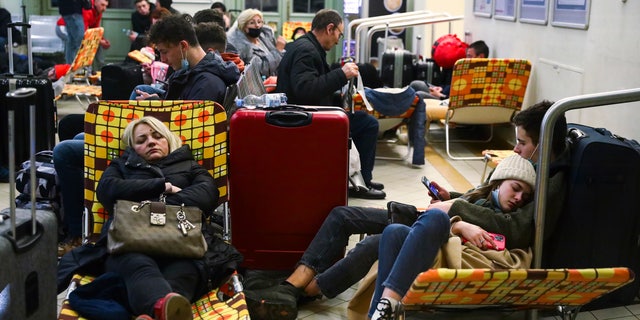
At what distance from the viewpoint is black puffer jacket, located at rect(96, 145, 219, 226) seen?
10.6 ft

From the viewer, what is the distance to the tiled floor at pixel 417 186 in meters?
3.46

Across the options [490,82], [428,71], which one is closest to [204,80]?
[490,82]

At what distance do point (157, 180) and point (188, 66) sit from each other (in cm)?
111

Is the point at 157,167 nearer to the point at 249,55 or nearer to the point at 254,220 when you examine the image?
the point at 254,220

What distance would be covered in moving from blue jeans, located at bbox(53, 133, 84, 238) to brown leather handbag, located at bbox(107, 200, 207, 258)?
Answer: 0.88 m

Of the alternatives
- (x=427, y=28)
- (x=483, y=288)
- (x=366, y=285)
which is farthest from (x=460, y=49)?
(x=483, y=288)

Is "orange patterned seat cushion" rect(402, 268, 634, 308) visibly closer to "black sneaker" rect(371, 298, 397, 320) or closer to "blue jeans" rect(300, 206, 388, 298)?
"black sneaker" rect(371, 298, 397, 320)

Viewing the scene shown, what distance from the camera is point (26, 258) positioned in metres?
2.30

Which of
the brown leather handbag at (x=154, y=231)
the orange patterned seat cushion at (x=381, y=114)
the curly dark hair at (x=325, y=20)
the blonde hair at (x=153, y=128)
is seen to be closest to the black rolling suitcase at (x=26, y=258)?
the brown leather handbag at (x=154, y=231)

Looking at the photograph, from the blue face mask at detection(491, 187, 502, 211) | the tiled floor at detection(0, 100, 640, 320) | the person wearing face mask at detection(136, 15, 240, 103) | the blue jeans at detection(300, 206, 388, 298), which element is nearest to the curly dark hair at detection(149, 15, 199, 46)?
the person wearing face mask at detection(136, 15, 240, 103)

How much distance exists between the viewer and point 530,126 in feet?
10.9

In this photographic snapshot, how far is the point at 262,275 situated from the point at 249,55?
3165mm

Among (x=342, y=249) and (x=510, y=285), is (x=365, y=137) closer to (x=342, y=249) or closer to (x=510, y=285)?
(x=342, y=249)

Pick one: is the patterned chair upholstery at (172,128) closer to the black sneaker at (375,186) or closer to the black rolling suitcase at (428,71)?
the black sneaker at (375,186)
